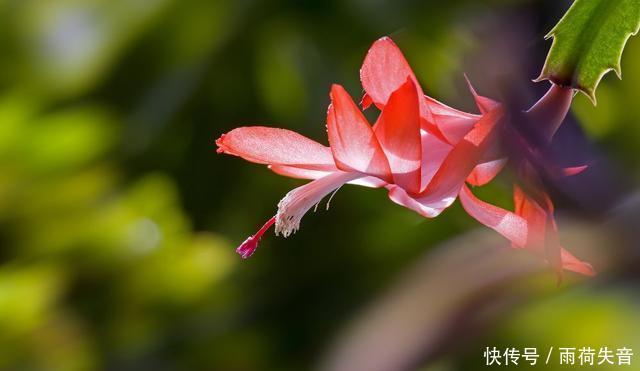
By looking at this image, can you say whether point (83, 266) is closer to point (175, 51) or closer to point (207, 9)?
point (175, 51)

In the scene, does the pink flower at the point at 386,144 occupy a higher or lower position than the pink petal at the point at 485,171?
higher

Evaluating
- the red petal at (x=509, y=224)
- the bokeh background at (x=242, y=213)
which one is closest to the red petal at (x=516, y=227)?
the red petal at (x=509, y=224)

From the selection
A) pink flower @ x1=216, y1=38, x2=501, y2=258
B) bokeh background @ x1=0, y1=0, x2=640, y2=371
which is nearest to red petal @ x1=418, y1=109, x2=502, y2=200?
pink flower @ x1=216, y1=38, x2=501, y2=258

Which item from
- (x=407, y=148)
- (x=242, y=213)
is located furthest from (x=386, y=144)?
(x=242, y=213)

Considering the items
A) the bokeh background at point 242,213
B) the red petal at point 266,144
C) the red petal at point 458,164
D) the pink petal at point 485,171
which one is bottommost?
the bokeh background at point 242,213

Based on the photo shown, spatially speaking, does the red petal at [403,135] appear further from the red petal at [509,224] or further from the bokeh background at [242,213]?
the bokeh background at [242,213]

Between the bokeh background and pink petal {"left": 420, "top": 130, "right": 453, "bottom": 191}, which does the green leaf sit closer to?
pink petal {"left": 420, "top": 130, "right": 453, "bottom": 191}

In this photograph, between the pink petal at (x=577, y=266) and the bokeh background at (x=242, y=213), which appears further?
the bokeh background at (x=242, y=213)
